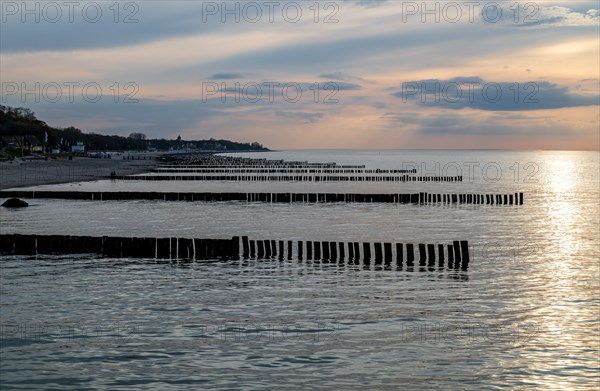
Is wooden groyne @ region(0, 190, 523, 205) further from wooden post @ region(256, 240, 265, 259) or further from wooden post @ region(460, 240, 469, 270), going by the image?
wooden post @ region(460, 240, 469, 270)

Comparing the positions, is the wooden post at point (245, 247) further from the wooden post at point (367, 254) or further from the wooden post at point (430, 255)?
the wooden post at point (430, 255)

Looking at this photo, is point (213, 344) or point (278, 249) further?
point (278, 249)

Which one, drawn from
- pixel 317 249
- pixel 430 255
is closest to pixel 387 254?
pixel 430 255

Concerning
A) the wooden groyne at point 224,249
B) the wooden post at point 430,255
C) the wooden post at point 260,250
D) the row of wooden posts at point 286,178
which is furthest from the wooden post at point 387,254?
the row of wooden posts at point 286,178

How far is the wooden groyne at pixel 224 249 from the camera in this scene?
36.2 m

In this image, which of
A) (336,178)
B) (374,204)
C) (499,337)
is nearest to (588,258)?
(499,337)

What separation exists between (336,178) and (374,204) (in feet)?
191

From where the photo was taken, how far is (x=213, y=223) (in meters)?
55.8

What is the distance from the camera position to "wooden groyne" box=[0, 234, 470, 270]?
3619 centimetres

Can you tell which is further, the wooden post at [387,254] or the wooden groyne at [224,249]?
the wooden post at [387,254]

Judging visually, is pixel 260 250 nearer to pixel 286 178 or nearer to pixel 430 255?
pixel 430 255

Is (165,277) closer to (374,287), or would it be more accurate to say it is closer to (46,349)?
(374,287)

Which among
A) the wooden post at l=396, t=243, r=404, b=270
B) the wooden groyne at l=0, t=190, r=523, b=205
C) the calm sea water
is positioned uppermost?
the wooden groyne at l=0, t=190, r=523, b=205

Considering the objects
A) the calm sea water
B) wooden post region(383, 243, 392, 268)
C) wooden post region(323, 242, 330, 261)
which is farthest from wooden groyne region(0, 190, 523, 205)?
wooden post region(383, 243, 392, 268)
